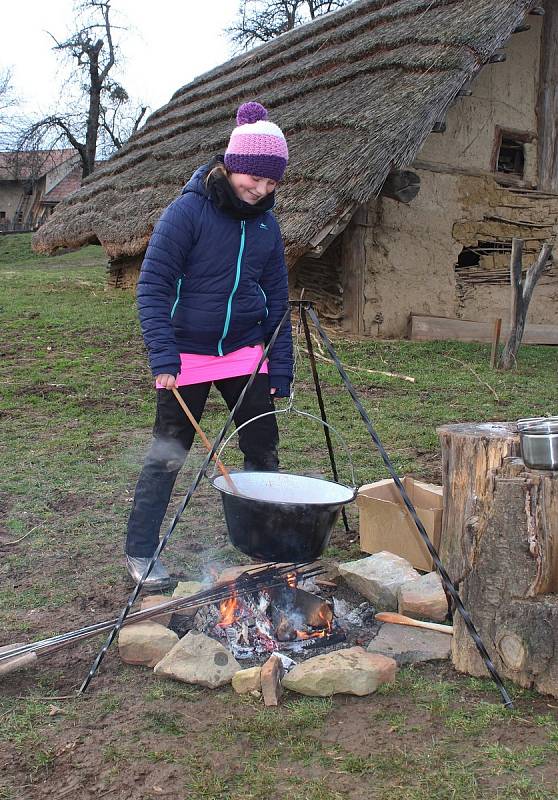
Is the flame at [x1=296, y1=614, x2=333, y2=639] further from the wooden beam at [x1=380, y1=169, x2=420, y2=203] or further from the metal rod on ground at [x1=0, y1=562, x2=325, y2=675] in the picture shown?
the wooden beam at [x1=380, y1=169, x2=420, y2=203]

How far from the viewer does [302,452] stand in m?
5.41

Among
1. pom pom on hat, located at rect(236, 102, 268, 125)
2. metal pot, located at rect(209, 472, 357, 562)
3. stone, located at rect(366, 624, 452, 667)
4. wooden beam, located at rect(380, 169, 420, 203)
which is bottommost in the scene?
stone, located at rect(366, 624, 452, 667)

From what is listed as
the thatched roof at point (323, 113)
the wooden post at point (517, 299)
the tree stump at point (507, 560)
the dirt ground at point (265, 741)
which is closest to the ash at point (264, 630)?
the dirt ground at point (265, 741)

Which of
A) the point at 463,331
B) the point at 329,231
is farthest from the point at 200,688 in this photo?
the point at 463,331

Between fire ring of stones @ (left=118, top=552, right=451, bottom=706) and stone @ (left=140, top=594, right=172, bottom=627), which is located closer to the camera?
fire ring of stones @ (left=118, top=552, right=451, bottom=706)

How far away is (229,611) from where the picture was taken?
9.78 feet

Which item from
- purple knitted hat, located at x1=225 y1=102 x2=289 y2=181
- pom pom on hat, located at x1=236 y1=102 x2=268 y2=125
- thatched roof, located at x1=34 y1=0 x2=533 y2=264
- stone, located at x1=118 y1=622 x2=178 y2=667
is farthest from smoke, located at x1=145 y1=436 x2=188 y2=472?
thatched roof, located at x1=34 y1=0 x2=533 y2=264

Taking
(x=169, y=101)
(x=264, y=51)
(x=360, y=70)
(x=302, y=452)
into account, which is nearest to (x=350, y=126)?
(x=360, y=70)

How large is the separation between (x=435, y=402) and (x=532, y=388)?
1.11 meters

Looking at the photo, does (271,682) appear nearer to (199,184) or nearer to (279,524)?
(279,524)

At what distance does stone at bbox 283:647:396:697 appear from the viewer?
2508 millimetres

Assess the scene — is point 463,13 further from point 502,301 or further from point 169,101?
point 169,101

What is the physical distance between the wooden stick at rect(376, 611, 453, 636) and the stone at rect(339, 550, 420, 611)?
0.13m

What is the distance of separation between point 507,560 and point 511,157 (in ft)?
30.5
